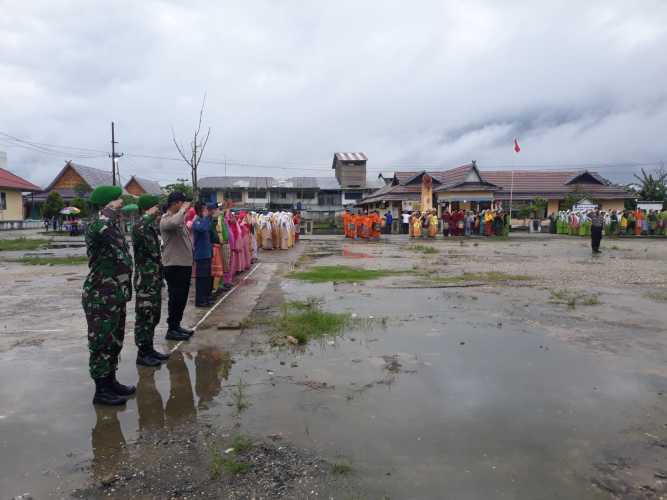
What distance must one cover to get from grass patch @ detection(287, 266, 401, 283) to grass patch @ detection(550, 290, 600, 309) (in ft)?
12.6

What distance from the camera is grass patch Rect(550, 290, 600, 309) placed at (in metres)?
7.84

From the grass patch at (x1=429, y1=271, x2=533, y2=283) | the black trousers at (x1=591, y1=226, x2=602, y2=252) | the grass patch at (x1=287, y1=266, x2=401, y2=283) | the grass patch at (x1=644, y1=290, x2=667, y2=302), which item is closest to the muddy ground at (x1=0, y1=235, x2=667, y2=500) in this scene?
the grass patch at (x1=644, y1=290, x2=667, y2=302)

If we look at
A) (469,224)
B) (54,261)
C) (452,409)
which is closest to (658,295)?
(452,409)

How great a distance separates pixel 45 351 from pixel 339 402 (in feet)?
11.3

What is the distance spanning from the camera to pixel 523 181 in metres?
40.4

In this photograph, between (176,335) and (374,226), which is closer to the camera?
(176,335)

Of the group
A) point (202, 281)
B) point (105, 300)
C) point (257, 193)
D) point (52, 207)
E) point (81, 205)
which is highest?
point (257, 193)

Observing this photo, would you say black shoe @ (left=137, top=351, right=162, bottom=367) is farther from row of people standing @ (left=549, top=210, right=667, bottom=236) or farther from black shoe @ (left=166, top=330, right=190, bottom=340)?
row of people standing @ (left=549, top=210, right=667, bottom=236)

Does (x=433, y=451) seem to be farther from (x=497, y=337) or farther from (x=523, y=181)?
(x=523, y=181)

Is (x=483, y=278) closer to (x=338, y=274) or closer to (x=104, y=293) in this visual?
(x=338, y=274)

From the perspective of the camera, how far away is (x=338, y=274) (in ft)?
38.4

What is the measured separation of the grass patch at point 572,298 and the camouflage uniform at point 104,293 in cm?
633

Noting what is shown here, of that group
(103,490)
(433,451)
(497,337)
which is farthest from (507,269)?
(103,490)

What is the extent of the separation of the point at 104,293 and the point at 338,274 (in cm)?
795
